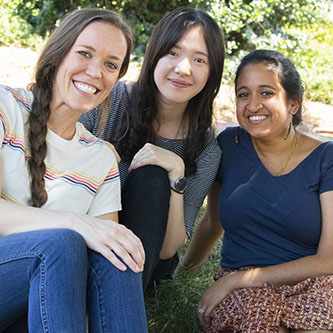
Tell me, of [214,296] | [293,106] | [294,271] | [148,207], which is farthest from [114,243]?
[293,106]

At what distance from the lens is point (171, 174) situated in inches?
98.3

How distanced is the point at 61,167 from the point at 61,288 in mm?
641

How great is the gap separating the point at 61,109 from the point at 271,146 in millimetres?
1043

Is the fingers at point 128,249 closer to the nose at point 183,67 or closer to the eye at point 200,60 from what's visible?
the nose at point 183,67

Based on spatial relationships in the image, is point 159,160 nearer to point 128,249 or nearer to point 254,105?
point 254,105

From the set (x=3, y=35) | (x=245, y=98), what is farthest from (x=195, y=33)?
(x=3, y=35)

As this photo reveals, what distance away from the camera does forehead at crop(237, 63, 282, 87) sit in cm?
259

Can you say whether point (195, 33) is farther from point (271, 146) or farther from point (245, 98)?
point (271, 146)

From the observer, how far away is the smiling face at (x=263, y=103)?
2.56 metres

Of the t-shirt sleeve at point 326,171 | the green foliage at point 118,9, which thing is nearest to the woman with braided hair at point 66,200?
the t-shirt sleeve at point 326,171

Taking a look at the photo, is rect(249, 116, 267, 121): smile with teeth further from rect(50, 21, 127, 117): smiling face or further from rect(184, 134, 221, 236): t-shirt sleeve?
rect(50, 21, 127, 117): smiling face

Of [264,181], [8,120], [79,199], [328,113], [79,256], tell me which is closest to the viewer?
[79,256]

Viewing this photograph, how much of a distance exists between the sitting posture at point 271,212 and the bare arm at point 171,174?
0.23 m

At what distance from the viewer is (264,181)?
8.39ft
